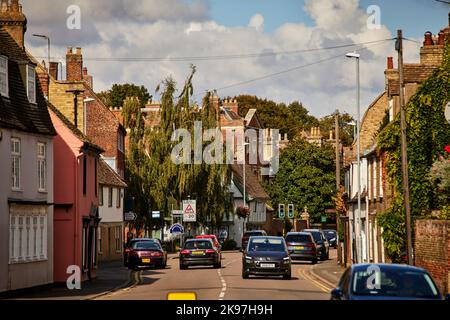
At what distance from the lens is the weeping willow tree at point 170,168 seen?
2872 inches

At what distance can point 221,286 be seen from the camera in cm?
3684

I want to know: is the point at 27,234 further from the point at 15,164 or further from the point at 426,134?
the point at 426,134

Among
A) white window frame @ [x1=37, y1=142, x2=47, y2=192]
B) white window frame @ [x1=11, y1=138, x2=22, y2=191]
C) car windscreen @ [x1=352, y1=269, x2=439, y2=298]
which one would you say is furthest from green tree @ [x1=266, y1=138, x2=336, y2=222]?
car windscreen @ [x1=352, y1=269, x2=439, y2=298]

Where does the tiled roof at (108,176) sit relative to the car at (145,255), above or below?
above

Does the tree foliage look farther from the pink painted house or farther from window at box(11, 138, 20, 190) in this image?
window at box(11, 138, 20, 190)

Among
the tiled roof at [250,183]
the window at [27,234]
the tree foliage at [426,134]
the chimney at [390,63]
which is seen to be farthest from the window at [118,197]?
the tiled roof at [250,183]

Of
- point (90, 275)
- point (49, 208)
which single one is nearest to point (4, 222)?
point (49, 208)

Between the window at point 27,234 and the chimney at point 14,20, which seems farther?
the chimney at point 14,20

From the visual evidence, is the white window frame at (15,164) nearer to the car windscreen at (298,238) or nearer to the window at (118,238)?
the car windscreen at (298,238)

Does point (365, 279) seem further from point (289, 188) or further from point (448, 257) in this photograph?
point (289, 188)

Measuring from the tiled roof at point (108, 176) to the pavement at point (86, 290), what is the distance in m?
19.5

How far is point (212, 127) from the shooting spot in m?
73.6

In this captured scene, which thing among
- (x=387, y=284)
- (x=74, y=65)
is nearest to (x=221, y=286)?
(x=387, y=284)
